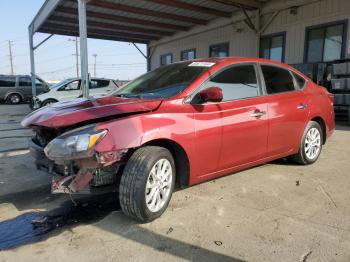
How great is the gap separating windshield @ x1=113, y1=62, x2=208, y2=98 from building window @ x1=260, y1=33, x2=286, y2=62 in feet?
30.5

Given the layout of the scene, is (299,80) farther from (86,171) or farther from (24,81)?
(24,81)

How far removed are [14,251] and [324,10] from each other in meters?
11.4

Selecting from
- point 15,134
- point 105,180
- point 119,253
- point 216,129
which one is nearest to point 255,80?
point 216,129

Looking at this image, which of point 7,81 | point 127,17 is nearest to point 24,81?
point 7,81

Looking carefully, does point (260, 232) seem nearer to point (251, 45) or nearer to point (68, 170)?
point (68, 170)

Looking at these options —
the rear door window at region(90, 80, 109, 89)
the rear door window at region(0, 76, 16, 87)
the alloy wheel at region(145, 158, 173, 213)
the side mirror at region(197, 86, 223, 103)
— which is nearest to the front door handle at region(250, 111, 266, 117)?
the side mirror at region(197, 86, 223, 103)

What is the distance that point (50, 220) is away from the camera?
3475 millimetres

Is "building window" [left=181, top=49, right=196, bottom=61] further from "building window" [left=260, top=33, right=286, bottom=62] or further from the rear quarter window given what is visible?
the rear quarter window

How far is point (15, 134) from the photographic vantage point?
893 centimetres

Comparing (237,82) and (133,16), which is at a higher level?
(133,16)

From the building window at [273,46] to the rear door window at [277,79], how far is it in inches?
328

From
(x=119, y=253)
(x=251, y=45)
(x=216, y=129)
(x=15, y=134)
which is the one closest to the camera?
(x=119, y=253)

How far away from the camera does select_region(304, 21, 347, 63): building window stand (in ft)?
35.9

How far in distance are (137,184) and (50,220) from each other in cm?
106
